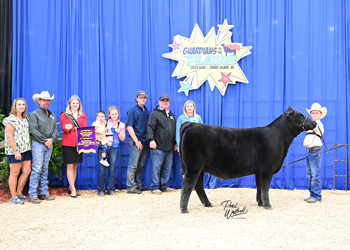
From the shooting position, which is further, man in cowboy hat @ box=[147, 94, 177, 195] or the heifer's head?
man in cowboy hat @ box=[147, 94, 177, 195]

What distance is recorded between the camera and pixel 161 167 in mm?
5625

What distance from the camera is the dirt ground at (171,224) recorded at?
2.93 meters

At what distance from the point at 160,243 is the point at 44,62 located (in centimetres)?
458

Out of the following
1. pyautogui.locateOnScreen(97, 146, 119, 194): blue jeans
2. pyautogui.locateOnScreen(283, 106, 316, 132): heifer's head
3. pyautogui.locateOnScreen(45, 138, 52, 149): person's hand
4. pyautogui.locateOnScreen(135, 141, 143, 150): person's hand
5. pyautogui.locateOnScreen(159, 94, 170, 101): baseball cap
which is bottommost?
pyautogui.locateOnScreen(97, 146, 119, 194): blue jeans

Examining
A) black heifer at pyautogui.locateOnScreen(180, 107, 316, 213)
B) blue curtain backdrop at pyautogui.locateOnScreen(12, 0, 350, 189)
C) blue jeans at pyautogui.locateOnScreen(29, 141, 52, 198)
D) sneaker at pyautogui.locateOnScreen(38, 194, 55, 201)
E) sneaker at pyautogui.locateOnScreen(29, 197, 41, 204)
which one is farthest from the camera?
blue curtain backdrop at pyautogui.locateOnScreen(12, 0, 350, 189)

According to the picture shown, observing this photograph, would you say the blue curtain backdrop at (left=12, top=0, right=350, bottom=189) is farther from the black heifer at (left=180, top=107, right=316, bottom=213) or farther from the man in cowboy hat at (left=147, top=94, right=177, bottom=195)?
the black heifer at (left=180, top=107, right=316, bottom=213)

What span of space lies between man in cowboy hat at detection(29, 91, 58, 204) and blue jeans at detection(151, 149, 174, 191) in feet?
5.35

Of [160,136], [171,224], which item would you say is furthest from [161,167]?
[171,224]

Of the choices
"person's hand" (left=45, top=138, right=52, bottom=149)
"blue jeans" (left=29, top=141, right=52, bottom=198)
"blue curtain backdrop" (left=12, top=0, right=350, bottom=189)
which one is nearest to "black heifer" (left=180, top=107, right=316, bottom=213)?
"blue curtain backdrop" (left=12, top=0, right=350, bottom=189)

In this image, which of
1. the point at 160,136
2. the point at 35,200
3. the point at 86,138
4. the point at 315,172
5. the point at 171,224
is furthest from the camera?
the point at 160,136

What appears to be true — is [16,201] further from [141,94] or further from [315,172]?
[315,172]

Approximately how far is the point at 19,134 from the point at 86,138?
96cm

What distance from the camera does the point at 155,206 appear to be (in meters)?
4.48

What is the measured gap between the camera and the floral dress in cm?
470
